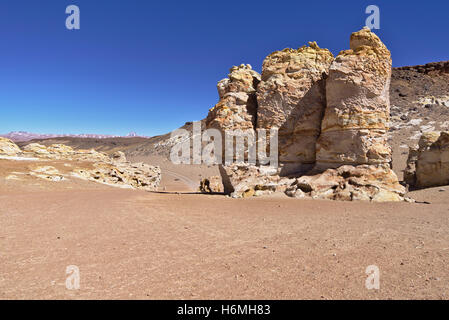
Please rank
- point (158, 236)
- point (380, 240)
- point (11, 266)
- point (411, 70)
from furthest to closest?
point (411, 70)
point (158, 236)
point (380, 240)
point (11, 266)

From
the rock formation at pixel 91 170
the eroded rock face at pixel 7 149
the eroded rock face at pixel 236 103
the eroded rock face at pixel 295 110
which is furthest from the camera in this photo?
the eroded rock face at pixel 7 149

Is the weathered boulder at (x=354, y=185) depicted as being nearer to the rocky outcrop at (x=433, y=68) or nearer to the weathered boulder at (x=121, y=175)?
the weathered boulder at (x=121, y=175)

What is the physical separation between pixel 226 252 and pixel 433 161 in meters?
13.2

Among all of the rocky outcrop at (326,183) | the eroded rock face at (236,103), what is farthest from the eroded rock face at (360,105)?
the eroded rock face at (236,103)

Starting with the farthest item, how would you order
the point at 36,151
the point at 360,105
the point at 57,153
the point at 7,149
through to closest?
the point at 57,153 < the point at 36,151 < the point at 7,149 < the point at 360,105

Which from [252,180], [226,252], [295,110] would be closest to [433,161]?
[295,110]

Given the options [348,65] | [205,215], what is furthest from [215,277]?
[348,65]

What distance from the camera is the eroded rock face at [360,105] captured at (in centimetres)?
968

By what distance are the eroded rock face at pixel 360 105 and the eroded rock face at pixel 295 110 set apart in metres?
1.05

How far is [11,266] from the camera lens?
3395mm

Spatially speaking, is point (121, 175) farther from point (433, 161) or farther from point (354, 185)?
point (433, 161)

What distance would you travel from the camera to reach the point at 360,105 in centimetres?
980
